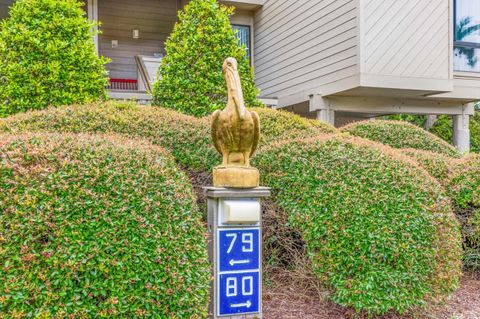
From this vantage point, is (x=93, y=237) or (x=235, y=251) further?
(x=235, y=251)

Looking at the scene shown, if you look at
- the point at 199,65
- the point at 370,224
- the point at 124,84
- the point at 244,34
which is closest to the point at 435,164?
the point at 370,224

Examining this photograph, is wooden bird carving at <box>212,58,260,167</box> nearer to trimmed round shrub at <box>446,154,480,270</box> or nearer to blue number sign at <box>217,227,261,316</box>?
blue number sign at <box>217,227,261,316</box>

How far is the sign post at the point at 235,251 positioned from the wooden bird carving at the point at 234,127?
26cm

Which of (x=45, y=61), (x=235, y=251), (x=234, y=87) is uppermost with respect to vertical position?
(x=45, y=61)

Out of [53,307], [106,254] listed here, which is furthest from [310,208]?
[53,307]

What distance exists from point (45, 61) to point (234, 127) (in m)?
3.33

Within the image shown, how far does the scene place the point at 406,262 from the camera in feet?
10.6

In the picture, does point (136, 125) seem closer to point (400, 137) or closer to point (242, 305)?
point (242, 305)

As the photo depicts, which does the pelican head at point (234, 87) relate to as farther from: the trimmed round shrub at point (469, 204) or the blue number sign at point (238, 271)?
the trimmed round shrub at point (469, 204)

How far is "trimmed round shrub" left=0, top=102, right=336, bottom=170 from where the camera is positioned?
3955mm

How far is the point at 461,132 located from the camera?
383 inches

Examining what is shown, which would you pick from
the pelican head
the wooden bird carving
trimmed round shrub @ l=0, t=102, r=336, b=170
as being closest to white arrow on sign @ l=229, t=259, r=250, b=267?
the wooden bird carving

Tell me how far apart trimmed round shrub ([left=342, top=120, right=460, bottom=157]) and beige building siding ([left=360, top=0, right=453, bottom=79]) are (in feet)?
5.38

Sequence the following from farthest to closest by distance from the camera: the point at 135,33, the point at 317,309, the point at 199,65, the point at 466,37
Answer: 1. the point at 135,33
2. the point at 466,37
3. the point at 199,65
4. the point at 317,309
